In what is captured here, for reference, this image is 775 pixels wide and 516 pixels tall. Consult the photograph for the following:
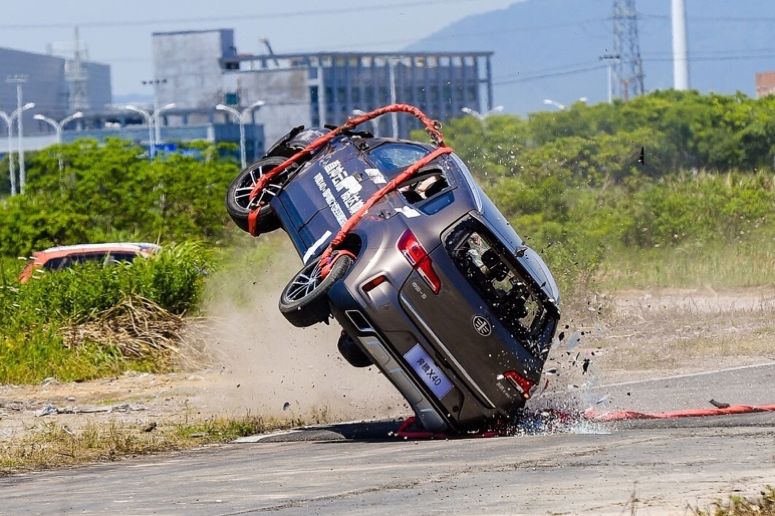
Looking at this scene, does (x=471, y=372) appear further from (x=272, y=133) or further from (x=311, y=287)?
(x=272, y=133)

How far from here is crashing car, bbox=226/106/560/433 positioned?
39.3ft

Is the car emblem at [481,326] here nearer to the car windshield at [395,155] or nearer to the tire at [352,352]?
the tire at [352,352]

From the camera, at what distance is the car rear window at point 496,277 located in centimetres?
1230

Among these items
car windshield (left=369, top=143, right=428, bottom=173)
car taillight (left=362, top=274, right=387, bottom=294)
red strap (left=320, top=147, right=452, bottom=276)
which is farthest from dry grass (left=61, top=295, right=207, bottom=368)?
car taillight (left=362, top=274, right=387, bottom=294)

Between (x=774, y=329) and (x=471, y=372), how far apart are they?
956 centimetres

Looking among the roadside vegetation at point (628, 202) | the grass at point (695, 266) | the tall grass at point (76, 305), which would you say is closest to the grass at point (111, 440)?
the tall grass at point (76, 305)

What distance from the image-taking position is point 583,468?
32.7 feet

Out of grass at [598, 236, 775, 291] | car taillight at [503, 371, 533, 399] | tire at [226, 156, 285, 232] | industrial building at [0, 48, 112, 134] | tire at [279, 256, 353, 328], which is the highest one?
industrial building at [0, 48, 112, 134]

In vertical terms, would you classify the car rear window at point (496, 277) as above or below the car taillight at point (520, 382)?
above

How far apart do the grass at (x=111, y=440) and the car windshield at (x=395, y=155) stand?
8.79 ft

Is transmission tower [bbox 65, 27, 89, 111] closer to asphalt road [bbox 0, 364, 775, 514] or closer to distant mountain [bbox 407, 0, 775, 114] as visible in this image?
distant mountain [bbox 407, 0, 775, 114]

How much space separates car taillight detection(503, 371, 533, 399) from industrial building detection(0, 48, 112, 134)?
155710mm

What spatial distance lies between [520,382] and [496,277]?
0.98 m

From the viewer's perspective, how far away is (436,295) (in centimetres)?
1202
